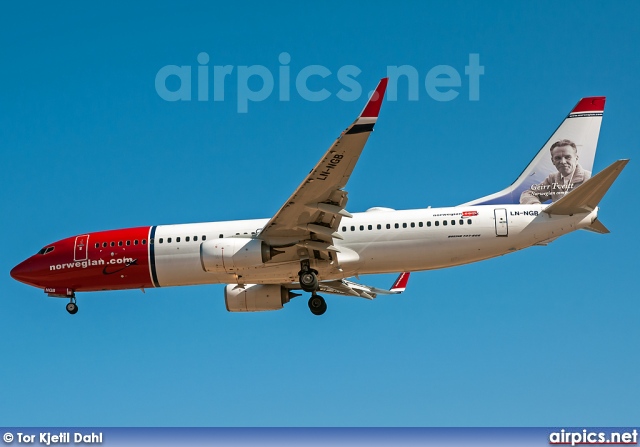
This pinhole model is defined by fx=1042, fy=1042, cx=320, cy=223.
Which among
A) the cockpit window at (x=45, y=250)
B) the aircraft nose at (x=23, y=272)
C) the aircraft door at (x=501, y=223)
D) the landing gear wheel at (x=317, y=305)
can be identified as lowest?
the landing gear wheel at (x=317, y=305)

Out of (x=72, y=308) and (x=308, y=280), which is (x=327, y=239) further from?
(x=72, y=308)

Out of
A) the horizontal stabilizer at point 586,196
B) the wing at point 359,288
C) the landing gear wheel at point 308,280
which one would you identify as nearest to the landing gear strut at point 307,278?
the landing gear wheel at point 308,280

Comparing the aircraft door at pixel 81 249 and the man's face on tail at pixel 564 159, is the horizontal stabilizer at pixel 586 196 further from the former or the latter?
the aircraft door at pixel 81 249

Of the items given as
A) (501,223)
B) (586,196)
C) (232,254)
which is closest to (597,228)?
(586,196)

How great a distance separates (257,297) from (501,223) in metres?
10.1

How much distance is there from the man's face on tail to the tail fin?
0.24 ft

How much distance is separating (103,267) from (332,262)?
870cm

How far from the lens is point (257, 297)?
1583 inches

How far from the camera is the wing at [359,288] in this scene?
138 ft

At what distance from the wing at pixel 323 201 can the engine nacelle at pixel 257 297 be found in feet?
12.7

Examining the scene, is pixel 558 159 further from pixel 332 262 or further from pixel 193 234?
pixel 193 234

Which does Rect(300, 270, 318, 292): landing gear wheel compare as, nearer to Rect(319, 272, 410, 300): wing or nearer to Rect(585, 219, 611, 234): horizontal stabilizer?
Rect(319, 272, 410, 300): wing

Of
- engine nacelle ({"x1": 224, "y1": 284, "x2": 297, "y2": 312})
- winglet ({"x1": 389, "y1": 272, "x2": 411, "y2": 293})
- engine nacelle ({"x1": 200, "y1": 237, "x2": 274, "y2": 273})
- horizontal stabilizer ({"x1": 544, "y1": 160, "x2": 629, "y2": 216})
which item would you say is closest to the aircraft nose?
engine nacelle ({"x1": 224, "y1": 284, "x2": 297, "y2": 312})

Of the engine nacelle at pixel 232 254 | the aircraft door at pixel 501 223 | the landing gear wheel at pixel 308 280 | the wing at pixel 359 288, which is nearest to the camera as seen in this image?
the engine nacelle at pixel 232 254
